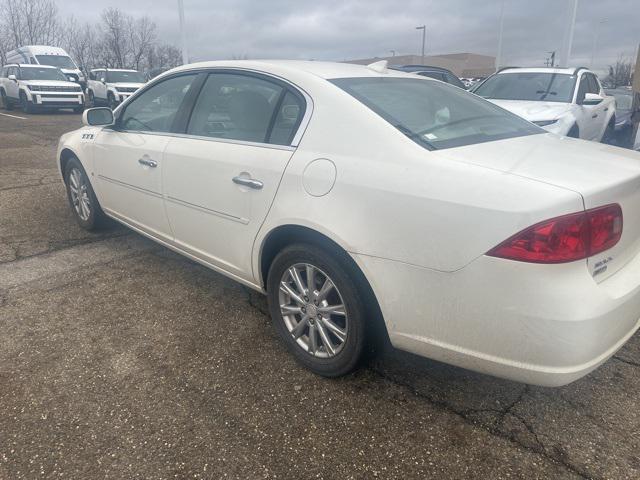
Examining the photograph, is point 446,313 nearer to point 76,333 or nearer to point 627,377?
point 627,377

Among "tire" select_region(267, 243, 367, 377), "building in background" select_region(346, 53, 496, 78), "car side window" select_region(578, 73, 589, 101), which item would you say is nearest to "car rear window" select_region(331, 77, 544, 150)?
"tire" select_region(267, 243, 367, 377)

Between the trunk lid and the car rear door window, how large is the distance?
934 millimetres

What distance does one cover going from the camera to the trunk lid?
1.84 metres

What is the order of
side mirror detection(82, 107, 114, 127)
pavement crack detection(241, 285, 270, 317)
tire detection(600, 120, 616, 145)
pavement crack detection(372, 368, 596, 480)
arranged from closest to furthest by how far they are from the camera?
pavement crack detection(372, 368, 596, 480) → pavement crack detection(241, 285, 270, 317) → side mirror detection(82, 107, 114, 127) → tire detection(600, 120, 616, 145)

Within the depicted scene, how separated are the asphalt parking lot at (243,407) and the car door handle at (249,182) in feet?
3.10

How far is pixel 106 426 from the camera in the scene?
2189 millimetres

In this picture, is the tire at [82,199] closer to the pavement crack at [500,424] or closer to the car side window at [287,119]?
the car side window at [287,119]

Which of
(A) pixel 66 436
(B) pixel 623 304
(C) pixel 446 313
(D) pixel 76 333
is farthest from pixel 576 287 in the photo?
(D) pixel 76 333

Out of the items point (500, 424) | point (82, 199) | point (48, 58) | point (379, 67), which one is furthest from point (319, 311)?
point (48, 58)

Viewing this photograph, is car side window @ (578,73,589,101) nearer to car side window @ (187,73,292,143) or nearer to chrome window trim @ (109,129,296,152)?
car side window @ (187,73,292,143)

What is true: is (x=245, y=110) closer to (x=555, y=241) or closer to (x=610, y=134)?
(x=555, y=241)

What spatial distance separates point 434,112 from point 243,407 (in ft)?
5.90

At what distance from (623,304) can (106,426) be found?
227cm

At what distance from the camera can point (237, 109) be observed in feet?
9.68
